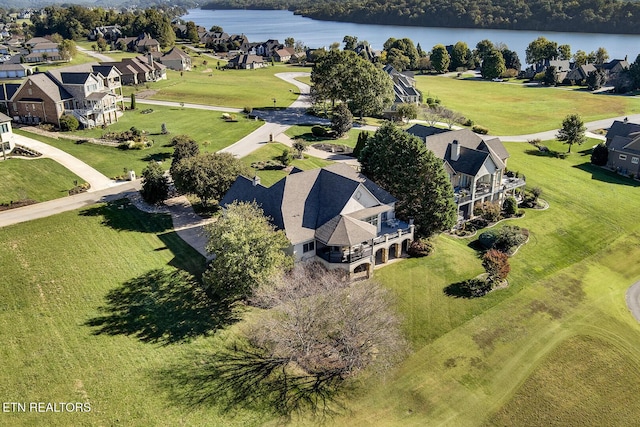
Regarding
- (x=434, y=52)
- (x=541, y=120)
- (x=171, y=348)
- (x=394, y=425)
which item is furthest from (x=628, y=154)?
(x=434, y=52)

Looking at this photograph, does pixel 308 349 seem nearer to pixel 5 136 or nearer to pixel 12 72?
pixel 5 136

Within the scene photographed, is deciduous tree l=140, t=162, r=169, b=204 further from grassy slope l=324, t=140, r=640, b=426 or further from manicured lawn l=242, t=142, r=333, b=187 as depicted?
grassy slope l=324, t=140, r=640, b=426

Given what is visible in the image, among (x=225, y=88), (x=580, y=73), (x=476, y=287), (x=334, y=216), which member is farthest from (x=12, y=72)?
(x=580, y=73)

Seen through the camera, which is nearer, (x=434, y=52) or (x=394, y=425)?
(x=394, y=425)

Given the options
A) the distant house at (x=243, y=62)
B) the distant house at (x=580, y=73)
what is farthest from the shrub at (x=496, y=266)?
the distant house at (x=243, y=62)

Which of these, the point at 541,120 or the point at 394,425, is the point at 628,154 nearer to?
the point at 541,120

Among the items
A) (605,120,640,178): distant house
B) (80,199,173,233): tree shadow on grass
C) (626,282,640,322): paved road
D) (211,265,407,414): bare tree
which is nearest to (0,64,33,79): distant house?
(80,199,173,233): tree shadow on grass
